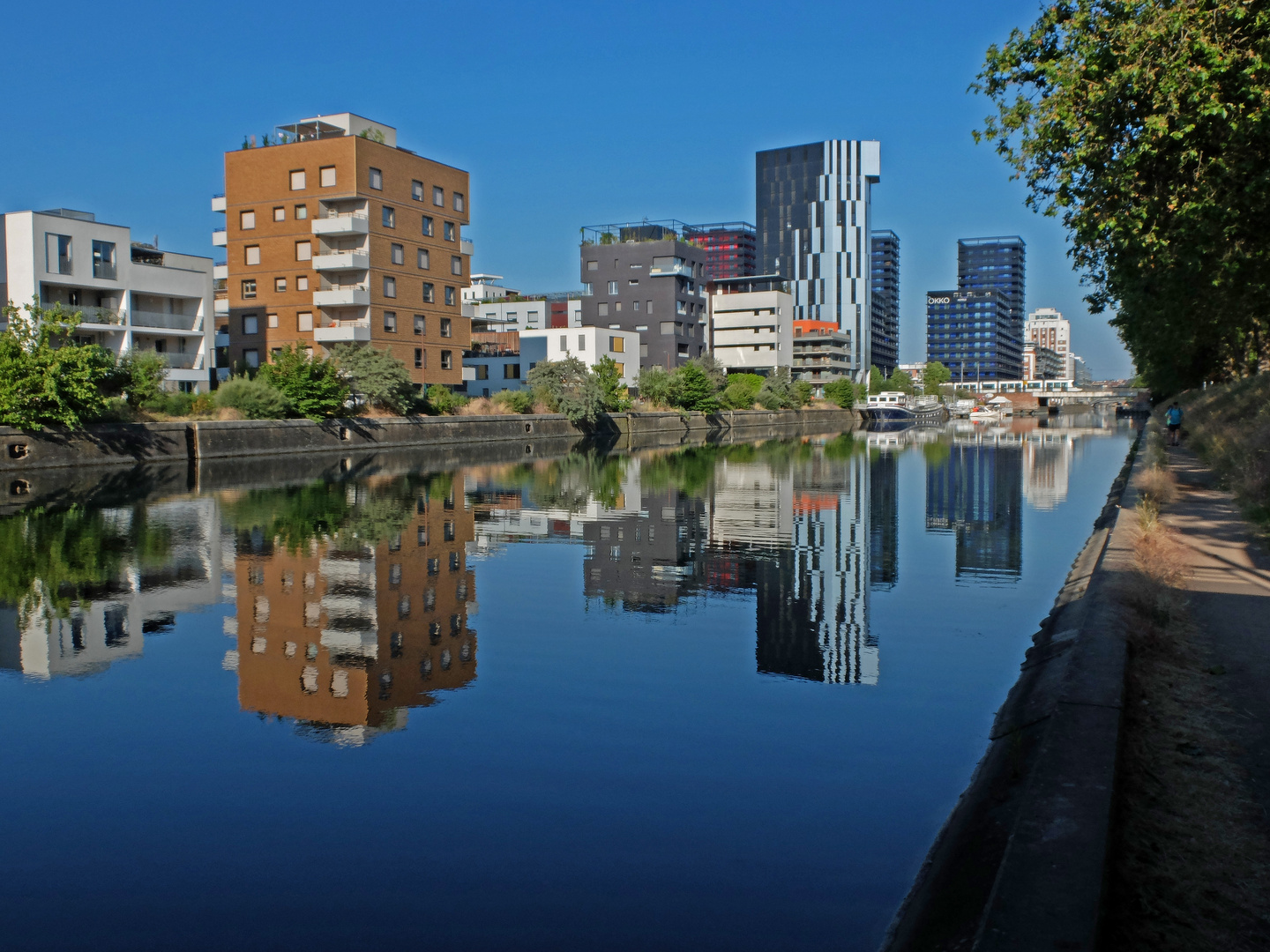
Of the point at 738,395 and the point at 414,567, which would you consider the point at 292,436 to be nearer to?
the point at 414,567

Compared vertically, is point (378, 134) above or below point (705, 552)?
above

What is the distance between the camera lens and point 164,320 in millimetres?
59750

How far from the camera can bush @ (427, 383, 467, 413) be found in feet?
211

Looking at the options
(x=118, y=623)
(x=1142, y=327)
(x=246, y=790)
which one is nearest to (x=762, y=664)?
(x=246, y=790)

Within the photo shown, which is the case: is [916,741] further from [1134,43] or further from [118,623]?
[1134,43]

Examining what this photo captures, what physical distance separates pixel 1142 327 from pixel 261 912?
182 feet

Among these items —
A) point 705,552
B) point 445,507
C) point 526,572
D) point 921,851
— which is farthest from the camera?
point 445,507

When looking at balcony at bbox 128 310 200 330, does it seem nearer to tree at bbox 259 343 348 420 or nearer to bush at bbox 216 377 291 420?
tree at bbox 259 343 348 420

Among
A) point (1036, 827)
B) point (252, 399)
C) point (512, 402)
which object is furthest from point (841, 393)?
point (1036, 827)

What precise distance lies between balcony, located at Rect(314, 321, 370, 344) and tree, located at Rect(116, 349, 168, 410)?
61.2 ft

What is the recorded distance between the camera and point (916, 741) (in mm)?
8352

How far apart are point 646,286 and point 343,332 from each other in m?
54.9

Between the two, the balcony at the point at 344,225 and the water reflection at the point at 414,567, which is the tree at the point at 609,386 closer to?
the balcony at the point at 344,225

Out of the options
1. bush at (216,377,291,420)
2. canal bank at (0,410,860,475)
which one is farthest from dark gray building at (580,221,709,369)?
bush at (216,377,291,420)
